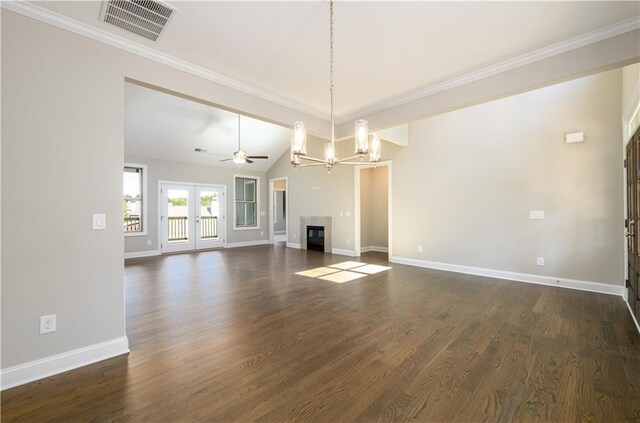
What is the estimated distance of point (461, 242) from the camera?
18.0 feet

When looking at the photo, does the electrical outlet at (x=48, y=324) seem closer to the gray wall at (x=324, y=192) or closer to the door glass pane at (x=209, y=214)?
the gray wall at (x=324, y=192)

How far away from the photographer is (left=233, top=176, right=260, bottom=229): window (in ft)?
32.8

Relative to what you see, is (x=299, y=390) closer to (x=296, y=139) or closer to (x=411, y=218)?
(x=296, y=139)

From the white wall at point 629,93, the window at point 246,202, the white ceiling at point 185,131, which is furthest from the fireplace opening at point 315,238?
the white wall at point 629,93

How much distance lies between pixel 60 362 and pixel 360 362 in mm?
2348

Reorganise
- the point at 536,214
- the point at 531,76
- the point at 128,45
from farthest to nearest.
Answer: the point at 536,214, the point at 531,76, the point at 128,45

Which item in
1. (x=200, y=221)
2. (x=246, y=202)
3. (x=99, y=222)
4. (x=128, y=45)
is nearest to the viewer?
(x=99, y=222)

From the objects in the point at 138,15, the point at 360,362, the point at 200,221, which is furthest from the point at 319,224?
the point at 138,15

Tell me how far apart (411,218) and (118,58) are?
5.57 m

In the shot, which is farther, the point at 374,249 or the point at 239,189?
the point at 239,189

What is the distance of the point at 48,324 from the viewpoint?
215 centimetres

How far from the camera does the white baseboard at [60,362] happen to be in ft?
6.52

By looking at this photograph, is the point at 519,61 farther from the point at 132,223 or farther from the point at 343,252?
the point at 132,223

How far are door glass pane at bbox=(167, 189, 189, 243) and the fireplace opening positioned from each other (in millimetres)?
3822
